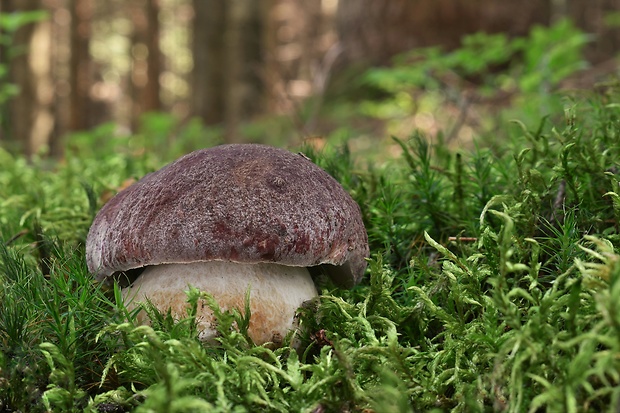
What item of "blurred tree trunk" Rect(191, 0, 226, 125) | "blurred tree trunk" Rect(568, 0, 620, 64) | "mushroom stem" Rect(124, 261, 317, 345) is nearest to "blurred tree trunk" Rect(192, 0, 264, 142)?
"blurred tree trunk" Rect(191, 0, 226, 125)

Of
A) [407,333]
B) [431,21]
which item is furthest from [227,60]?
[407,333]

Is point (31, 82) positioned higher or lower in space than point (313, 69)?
lower

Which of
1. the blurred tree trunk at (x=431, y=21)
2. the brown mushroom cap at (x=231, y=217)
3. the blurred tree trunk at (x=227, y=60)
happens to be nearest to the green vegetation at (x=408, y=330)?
the brown mushroom cap at (x=231, y=217)

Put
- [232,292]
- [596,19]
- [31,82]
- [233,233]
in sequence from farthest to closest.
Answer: [596,19] → [31,82] → [232,292] → [233,233]

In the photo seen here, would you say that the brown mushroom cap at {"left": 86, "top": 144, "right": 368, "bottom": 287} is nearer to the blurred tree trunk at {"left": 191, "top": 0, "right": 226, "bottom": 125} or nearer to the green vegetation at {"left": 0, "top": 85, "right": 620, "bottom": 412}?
the green vegetation at {"left": 0, "top": 85, "right": 620, "bottom": 412}

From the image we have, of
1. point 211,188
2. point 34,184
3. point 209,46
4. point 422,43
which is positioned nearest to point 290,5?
point 209,46

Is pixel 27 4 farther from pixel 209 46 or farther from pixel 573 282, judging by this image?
pixel 573 282

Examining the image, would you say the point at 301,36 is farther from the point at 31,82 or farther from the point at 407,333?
the point at 407,333
